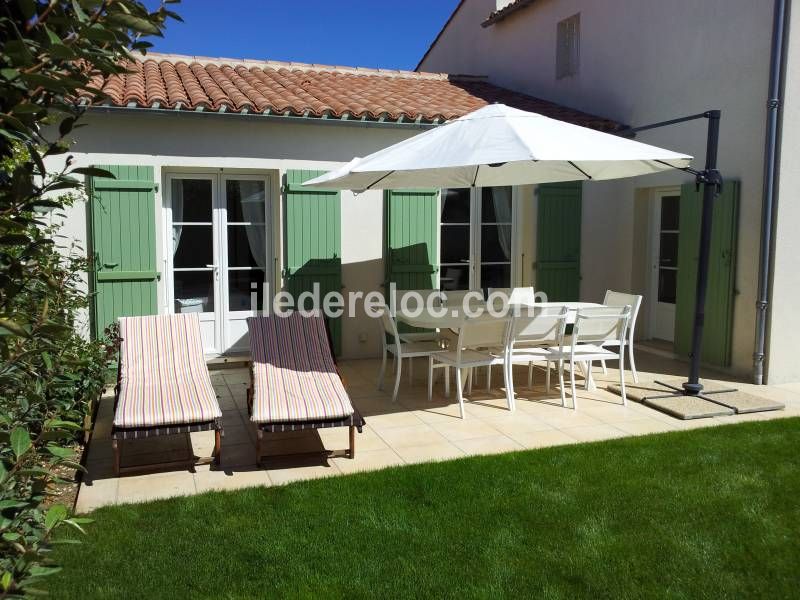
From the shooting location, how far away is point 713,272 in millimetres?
8078

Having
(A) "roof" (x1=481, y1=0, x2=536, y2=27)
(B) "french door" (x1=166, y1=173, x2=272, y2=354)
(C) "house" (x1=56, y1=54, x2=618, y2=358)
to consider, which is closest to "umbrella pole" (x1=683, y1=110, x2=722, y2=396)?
(C) "house" (x1=56, y1=54, x2=618, y2=358)

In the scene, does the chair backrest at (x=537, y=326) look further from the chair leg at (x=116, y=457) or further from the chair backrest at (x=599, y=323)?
the chair leg at (x=116, y=457)

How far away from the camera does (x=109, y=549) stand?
12.4 feet

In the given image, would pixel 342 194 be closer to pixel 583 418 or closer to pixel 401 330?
pixel 401 330

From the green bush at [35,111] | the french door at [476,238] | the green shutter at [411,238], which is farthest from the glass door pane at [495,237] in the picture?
the green bush at [35,111]

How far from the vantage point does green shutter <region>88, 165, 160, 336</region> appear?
7426 mm

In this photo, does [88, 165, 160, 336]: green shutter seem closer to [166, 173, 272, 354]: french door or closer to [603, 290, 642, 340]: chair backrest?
[166, 173, 272, 354]: french door

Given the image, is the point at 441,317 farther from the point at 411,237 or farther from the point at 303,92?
the point at 303,92

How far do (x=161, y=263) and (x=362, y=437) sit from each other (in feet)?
11.7

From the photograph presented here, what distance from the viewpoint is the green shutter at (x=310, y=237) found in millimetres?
8203

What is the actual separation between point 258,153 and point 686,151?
5.19 m

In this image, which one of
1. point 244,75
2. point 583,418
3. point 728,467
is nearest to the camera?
point 728,467

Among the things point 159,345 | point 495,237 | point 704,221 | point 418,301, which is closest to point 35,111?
point 159,345

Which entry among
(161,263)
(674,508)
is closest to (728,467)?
(674,508)
